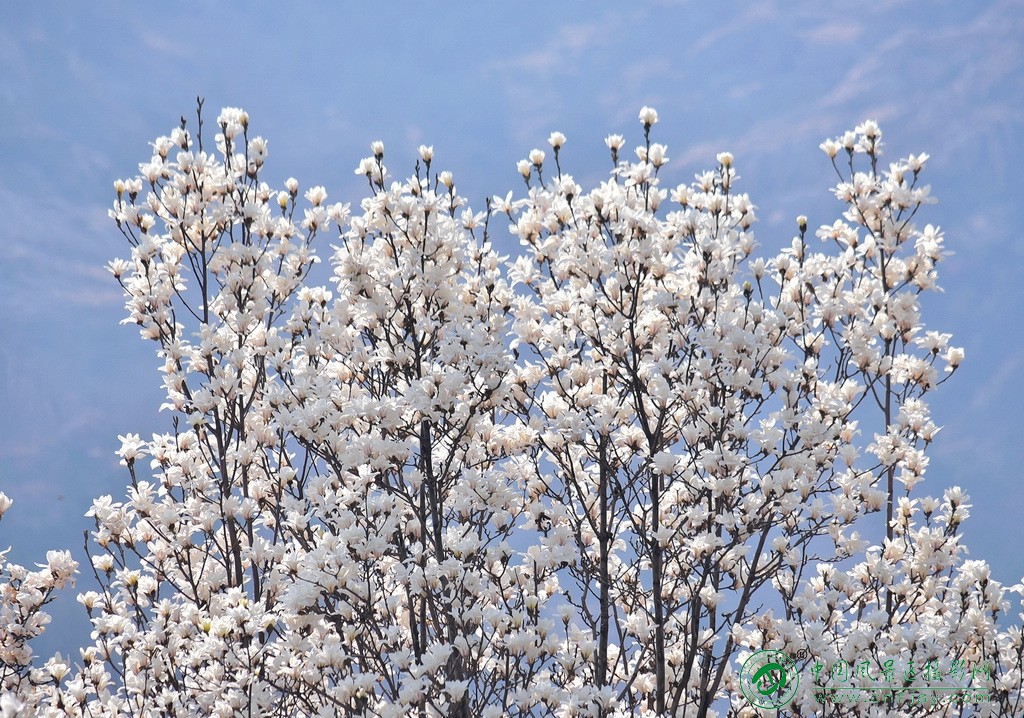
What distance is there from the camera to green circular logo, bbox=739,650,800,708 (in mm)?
4930

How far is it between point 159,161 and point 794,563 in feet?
16.6

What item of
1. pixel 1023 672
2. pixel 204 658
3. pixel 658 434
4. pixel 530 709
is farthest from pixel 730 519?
pixel 204 658

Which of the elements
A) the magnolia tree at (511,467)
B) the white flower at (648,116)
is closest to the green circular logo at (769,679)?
the magnolia tree at (511,467)

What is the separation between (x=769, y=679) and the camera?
205 inches

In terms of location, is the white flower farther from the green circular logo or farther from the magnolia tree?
Result: the green circular logo

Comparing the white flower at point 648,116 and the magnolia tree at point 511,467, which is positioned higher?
the white flower at point 648,116

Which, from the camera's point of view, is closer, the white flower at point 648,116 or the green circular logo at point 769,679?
the green circular logo at point 769,679

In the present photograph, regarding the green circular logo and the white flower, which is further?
the white flower

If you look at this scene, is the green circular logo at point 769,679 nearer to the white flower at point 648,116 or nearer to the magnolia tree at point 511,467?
the magnolia tree at point 511,467

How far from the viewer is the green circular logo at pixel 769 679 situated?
493 centimetres

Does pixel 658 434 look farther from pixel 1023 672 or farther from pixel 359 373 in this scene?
pixel 1023 672

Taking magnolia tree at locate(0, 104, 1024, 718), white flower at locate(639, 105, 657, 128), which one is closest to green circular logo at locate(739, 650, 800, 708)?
magnolia tree at locate(0, 104, 1024, 718)

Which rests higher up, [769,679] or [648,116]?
[648,116]

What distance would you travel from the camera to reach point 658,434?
17.5ft
